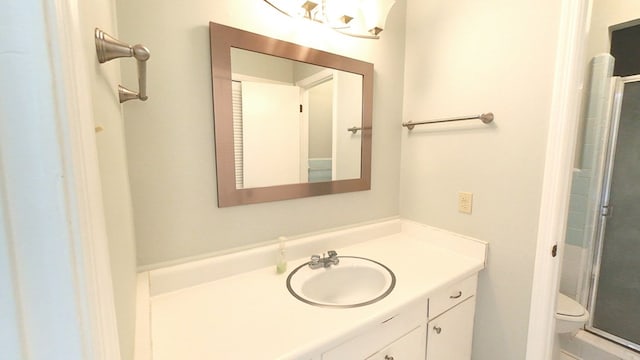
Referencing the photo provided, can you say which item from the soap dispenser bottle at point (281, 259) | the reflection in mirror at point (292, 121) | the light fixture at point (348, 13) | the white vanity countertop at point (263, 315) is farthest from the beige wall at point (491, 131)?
the soap dispenser bottle at point (281, 259)

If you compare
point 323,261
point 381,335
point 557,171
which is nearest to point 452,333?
point 381,335

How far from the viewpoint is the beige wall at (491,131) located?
1.07 meters

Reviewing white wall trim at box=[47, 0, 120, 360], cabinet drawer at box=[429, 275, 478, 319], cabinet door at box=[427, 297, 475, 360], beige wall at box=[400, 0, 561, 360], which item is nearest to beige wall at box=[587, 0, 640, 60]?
beige wall at box=[400, 0, 561, 360]

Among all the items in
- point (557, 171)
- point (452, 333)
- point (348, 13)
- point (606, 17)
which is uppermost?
point (606, 17)

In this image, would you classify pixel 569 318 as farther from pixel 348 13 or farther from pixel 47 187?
pixel 47 187

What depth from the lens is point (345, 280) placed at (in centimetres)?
122

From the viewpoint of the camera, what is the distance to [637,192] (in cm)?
183

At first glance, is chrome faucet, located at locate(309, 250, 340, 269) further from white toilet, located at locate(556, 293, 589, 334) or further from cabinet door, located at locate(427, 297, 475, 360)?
white toilet, located at locate(556, 293, 589, 334)

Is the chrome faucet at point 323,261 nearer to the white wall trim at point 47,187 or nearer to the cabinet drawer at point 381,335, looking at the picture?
the cabinet drawer at point 381,335

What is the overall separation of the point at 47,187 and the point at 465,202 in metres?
1.43

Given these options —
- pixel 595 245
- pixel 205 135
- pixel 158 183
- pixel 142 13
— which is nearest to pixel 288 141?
pixel 205 135

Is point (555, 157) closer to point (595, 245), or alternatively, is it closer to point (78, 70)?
point (78, 70)

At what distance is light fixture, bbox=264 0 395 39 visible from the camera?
3.77 feet

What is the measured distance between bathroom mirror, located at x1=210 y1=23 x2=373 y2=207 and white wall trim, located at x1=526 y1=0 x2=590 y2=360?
2.48ft
